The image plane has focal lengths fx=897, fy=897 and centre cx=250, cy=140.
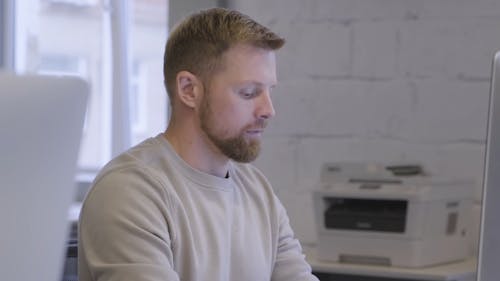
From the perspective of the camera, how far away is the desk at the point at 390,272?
2.65 meters

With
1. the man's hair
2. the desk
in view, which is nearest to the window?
the desk

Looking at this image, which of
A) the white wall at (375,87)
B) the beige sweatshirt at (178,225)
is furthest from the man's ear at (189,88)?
the white wall at (375,87)

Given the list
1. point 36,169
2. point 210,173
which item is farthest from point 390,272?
point 36,169

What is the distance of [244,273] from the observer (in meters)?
1.70

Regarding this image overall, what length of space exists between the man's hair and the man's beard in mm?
63

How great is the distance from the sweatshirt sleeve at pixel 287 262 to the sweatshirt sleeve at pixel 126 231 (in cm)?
32

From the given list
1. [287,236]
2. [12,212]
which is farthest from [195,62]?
[12,212]

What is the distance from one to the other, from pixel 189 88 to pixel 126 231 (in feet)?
1.27

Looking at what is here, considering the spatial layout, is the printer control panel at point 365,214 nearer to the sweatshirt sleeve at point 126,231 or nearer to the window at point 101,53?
the window at point 101,53

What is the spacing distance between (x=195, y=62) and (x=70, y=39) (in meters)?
2.20

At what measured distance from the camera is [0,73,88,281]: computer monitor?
0.78 m

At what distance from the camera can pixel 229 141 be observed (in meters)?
1.75

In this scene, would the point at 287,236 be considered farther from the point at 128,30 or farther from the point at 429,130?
the point at 128,30

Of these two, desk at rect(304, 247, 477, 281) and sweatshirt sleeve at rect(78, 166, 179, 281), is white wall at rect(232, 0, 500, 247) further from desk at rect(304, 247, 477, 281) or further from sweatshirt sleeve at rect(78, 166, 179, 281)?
sweatshirt sleeve at rect(78, 166, 179, 281)
